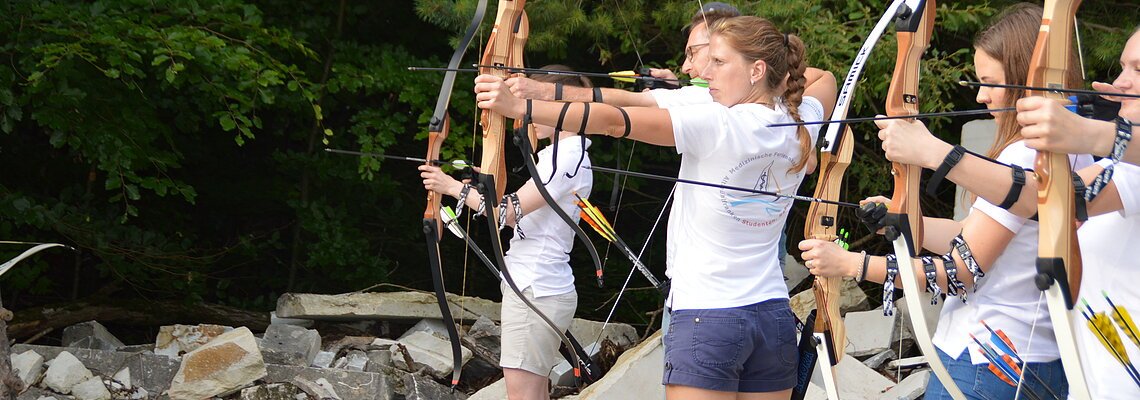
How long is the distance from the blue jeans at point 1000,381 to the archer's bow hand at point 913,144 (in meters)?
0.35

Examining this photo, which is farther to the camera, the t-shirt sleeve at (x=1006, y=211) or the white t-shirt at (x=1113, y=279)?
the t-shirt sleeve at (x=1006, y=211)

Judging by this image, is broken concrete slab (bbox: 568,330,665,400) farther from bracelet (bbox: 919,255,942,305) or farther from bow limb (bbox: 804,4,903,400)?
bracelet (bbox: 919,255,942,305)

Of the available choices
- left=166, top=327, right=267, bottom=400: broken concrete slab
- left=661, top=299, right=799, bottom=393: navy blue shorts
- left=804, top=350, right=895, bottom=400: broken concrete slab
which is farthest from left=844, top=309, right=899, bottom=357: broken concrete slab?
left=661, top=299, right=799, bottom=393: navy blue shorts

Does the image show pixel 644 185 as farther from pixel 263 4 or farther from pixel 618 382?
pixel 618 382

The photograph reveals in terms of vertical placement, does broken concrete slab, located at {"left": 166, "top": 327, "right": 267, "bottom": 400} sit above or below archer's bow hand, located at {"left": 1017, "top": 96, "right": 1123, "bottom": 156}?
below

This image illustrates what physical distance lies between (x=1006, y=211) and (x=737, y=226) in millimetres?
475

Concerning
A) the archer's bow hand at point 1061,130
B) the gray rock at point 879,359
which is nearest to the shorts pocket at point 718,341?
the archer's bow hand at point 1061,130

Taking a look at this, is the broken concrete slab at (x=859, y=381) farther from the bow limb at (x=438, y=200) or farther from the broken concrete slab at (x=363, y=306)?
the broken concrete slab at (x=363, y=306)

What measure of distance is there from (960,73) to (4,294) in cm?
492

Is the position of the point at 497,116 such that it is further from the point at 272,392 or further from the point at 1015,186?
the point at 272,392

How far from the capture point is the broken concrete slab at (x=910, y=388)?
3924mm

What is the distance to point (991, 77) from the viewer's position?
1862 millimetres

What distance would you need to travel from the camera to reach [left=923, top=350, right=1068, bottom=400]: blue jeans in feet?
5.82

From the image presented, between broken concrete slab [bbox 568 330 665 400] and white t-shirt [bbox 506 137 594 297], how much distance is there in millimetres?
963
